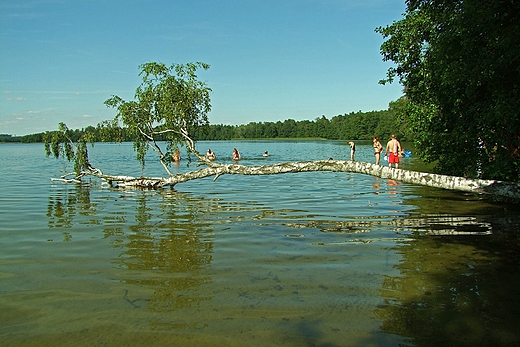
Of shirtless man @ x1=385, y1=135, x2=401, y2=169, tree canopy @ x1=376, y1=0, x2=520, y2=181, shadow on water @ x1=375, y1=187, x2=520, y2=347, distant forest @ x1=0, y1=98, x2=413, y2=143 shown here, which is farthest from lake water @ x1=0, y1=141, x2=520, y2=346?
distant forest @ x1=0, y1=98, x2=413, y2=143

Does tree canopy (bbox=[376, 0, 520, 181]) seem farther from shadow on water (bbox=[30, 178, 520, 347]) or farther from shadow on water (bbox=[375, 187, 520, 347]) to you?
shadow on water (bbox=[375, 187, 520, 347])

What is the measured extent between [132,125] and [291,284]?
A: 481 inches

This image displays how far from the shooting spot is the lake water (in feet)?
14.7

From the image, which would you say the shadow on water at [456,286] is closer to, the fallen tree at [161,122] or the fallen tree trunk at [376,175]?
the fallen tree trunk at [376,175]

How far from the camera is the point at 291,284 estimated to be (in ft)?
19.3

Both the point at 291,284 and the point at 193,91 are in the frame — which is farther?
the point at 193,91

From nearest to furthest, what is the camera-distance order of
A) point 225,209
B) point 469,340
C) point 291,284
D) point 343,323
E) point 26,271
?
1. point 469,340
2. point 343,323
3. point 291,284
4. point 26,271
5. point 225,209

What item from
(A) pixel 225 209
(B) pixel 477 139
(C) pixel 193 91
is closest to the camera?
(B) pixel 477 139

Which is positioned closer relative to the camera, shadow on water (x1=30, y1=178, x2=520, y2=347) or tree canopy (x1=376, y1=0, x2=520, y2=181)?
shadow on water (x1=30, y1=178, x2=520, y2=347)

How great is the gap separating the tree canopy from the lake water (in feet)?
5.75

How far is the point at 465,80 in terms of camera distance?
10.1m

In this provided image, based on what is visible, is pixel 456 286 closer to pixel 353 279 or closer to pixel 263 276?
pixel 353 279

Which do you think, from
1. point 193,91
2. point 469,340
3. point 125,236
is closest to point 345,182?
point 193,91

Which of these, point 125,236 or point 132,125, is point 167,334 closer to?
point 125,236
